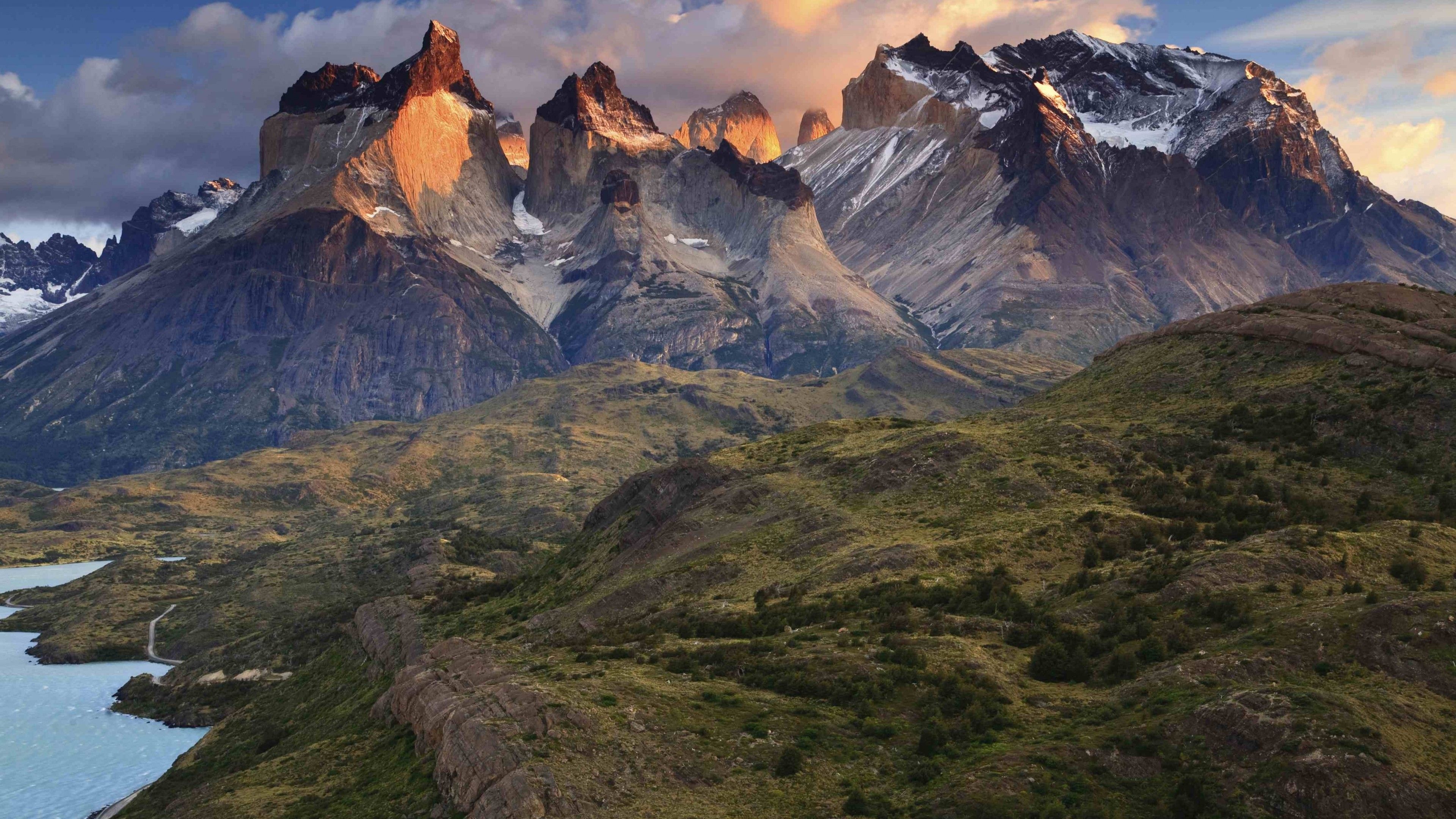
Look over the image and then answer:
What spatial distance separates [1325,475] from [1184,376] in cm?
2997

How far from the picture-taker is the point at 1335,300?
11525 centimetres

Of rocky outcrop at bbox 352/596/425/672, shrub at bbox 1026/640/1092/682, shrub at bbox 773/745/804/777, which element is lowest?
rocky outcrop at bbox 352/596/425/672

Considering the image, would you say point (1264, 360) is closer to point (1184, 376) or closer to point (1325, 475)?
point (1184, 376)

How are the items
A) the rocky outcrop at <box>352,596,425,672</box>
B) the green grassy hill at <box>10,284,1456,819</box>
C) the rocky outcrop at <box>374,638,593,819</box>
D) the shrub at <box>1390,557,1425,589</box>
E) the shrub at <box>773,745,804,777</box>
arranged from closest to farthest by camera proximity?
the green grassy hill at <box>10,284,1456,819</box> → the rocky outcrop at <box>374,638,593,819</box> → the shrub at <box>773,745,804,777</box> → the shrub at <box>1390,557,1425,589</box> → the rocky outcrop at <box>352,596,425,672</box>

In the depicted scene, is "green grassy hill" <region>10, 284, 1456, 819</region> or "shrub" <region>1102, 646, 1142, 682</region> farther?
"shrub" <region>1102, 646, 1142, 682</region>

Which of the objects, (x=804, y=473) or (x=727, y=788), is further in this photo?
(x=804, y=473)

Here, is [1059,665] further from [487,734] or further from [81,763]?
[81,763]

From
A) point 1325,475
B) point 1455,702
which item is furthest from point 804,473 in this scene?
point 1455,702

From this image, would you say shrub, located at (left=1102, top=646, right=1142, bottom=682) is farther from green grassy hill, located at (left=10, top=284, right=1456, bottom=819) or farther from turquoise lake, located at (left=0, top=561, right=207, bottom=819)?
turquoise lake, located at (left=0, top=561, right=207, bottom=819)

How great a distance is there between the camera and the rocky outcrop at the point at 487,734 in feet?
152

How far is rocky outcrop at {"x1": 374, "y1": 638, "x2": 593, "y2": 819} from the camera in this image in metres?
46.4

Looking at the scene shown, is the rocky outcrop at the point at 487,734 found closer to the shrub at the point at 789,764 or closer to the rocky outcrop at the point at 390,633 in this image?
the shrub at the point at 789,764

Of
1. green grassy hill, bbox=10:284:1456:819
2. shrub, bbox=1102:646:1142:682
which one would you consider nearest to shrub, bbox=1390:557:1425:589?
green grassy hill, bbox=10:284:1456:819

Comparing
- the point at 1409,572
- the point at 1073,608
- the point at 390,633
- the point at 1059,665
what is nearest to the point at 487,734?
the point at 1059,665
